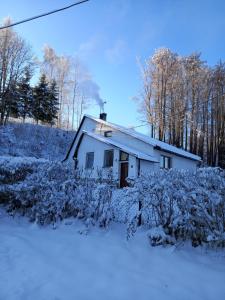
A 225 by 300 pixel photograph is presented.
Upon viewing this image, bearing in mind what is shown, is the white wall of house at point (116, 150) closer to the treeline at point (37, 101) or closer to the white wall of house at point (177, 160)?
the white wall of house at point (177, 160)

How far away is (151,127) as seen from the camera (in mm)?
29594

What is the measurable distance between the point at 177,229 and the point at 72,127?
1296 inches

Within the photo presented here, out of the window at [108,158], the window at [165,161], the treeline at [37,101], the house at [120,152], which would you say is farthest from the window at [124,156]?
the treeline at [37,101]

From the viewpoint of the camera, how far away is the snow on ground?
12.2 ft

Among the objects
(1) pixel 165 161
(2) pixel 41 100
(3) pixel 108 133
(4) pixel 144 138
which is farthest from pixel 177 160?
(2) pixel 41 100

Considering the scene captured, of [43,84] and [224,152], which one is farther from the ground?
[43,84]

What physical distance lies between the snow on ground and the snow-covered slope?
18230mm

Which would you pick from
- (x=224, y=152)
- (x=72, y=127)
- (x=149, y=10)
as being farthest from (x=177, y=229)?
(x=72, y=127)

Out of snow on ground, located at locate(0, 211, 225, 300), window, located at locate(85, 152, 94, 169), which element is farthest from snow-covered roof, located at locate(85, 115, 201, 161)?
snow on ground, located at locate(0, 211, 225, 300)

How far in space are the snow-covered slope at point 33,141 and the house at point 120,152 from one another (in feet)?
10.5

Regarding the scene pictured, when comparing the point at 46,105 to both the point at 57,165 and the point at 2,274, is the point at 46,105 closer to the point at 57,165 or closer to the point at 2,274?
the point at 57,165

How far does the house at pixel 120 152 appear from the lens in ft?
60.1

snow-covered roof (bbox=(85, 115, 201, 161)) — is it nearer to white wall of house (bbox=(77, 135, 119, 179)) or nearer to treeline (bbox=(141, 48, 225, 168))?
white wall of house (bbox=(77, 135, 119, 179))

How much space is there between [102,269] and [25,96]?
29750 millimetres
